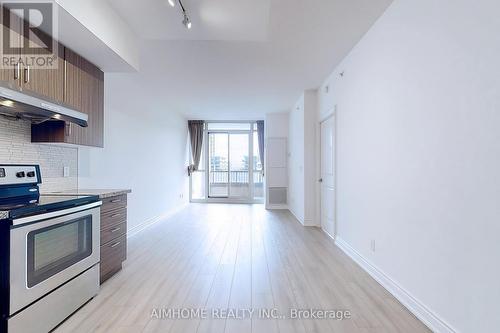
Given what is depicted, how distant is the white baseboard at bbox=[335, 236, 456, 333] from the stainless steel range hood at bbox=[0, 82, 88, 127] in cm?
322

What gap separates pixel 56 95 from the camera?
2.25 m

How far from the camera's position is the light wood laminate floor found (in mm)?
1943

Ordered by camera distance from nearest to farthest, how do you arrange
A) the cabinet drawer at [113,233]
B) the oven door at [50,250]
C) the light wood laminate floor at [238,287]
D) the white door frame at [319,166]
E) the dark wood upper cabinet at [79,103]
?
the oven door at [50,250]
the light wood laminate floor at [238,287]
the dark wood upper cabinet at [79,103]
the cabinet drawer at [113,233]
the white door frame at [319,166]

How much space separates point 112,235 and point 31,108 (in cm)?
143

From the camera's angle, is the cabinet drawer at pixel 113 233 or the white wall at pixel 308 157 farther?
the white wall at pixel 308 157

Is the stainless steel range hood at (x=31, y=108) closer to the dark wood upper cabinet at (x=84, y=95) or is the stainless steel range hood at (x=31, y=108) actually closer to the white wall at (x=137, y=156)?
the dark wood upper cabinet at (x=84, y=95)

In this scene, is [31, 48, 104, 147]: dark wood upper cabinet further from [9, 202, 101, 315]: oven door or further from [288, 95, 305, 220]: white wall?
[288, 95, 305, 220]: white wall

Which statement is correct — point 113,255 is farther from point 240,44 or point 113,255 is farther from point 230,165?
point 230,165

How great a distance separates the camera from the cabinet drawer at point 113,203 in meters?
2.58

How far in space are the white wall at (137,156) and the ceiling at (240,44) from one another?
9.2 inches

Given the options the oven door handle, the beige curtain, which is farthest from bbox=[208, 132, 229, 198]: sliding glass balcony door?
the oven door handle

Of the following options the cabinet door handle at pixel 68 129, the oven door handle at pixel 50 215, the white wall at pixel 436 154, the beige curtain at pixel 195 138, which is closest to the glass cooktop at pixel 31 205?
the oven door handle at pixel 50 215

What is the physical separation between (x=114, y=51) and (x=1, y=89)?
1131 mm

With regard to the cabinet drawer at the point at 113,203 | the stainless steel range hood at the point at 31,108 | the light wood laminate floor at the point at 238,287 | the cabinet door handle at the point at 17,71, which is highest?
the cabinet door handle at the point at 17,71
